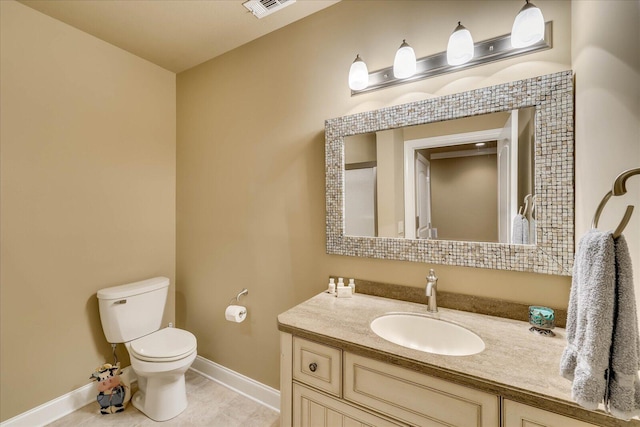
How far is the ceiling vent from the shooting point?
65.0 inches

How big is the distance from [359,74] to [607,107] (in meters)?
1.02

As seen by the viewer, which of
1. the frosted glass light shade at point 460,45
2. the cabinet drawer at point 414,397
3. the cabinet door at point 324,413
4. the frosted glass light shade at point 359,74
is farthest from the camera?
the frosted glass light shade at point 359,74

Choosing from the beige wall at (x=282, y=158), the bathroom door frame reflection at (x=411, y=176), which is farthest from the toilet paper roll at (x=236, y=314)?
the bathroom door frame reflection at (x=411, y=176)

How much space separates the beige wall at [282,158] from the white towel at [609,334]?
650 millimetres

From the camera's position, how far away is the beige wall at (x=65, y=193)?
168 cm

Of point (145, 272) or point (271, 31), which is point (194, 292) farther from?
point (271, 31)

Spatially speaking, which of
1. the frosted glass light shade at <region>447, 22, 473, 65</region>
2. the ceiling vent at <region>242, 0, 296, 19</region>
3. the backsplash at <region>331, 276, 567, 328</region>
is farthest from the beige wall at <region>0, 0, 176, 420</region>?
the frosted glass light shade at <region>447, 22, 473, 65</region>

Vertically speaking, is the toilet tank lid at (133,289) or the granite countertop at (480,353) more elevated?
the granite countertop at (480,353)

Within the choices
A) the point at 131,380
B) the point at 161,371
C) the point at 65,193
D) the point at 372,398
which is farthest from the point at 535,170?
the point at 131,380

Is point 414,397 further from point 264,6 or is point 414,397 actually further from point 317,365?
point 264,6

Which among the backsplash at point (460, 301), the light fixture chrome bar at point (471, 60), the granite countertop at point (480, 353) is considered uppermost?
the light fixture chrome bar at point (471, 60)

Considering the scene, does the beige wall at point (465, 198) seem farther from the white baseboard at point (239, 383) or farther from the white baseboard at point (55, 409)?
the white baseboard at point (55, 409)

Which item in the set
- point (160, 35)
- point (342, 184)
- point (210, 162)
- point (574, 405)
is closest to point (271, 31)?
point (160, 35)

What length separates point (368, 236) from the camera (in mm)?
1577
